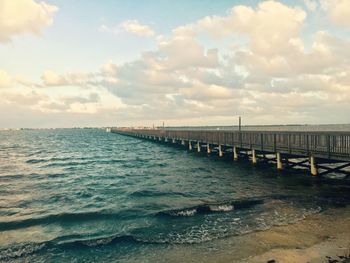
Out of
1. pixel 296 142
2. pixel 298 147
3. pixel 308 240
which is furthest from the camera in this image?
pixel 296 142

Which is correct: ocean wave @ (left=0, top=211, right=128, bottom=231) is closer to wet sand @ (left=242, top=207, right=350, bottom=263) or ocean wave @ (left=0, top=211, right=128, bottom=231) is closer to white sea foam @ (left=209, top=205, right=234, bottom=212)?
white sea foam @ (left=209, top=205, right=234, bottom=212)

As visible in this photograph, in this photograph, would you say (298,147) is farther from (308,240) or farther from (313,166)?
(308,240)

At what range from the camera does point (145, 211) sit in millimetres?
16578

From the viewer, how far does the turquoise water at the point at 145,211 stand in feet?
37.6

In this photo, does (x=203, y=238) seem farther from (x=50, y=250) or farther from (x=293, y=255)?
(x=50, y=250)

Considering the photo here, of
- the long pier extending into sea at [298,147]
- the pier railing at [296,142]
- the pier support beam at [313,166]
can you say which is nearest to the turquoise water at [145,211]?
the pier support beam at [313,166]

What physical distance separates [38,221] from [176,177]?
1459 cm

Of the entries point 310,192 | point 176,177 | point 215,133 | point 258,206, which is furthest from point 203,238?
point 215,133

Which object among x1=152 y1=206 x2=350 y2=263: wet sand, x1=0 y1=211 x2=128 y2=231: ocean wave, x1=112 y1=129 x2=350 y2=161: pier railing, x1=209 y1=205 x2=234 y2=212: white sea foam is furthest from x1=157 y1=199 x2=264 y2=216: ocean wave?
x1=112 y1=129 x2=350 y2=161: pier railing

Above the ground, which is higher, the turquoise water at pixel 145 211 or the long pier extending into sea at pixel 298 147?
the long pier extending into sea at pixel 298 147

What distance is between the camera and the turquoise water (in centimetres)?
1146

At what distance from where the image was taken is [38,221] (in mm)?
15422

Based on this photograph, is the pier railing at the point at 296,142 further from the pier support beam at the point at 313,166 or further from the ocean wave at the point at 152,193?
the ocean wave at the point at 152,193

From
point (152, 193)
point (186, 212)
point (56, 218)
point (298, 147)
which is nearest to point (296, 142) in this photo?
point (298, 147)
